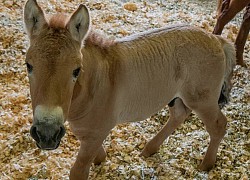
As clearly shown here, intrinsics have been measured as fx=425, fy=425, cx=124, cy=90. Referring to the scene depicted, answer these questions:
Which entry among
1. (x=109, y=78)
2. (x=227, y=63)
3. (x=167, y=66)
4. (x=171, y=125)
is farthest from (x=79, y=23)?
(x=171, y=125)

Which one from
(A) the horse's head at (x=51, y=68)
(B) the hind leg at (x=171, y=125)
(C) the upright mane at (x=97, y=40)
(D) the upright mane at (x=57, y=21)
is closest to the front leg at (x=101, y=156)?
(B) the hind leg at (x=171, y=125)

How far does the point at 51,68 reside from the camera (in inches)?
64.0

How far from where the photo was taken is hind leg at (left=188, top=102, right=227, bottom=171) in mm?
2391

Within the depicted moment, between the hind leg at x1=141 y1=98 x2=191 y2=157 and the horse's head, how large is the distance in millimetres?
993

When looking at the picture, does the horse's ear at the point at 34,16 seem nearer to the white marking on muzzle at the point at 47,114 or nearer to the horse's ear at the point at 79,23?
the horse's ear at the point at 79,23

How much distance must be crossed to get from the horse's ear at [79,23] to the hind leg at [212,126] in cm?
89

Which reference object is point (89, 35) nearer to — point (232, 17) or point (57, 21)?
point (57, 21)

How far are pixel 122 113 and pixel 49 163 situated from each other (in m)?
0.64

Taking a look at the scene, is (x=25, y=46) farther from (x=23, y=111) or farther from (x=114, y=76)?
(x=114, y=76)

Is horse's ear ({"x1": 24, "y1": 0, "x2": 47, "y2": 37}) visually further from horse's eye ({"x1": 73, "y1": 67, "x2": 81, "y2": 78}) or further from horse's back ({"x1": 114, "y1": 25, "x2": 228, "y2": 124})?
horse's back ({"x1": 114, "y1": 25, "x2": 228, "y2": 124})

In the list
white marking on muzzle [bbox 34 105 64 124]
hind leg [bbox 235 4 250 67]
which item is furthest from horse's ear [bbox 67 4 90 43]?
hind leg [bbox 235 4 250 67]

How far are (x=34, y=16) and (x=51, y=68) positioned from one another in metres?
0.26

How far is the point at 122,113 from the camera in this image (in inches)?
87.5

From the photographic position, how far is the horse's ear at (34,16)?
1.73m
